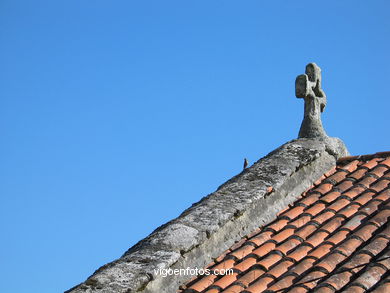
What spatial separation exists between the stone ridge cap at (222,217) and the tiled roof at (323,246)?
0.40 ft

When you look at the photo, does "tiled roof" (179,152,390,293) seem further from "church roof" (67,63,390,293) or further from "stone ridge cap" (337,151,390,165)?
"stone ridge cap" (337,151,390,165)

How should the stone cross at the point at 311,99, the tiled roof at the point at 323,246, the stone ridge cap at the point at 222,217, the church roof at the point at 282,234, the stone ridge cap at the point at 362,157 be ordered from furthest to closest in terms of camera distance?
the stone cross at the point at 311,99 → the stone ridge cap at the point at 362,157 → the stone ridge cap at the point at 222,217 → the church roof at the point at 282,234 → the tiled roof at the point at 323,246

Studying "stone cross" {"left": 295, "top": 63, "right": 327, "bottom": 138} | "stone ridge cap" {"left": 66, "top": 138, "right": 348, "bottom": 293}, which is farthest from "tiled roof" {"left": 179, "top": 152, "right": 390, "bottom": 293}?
"stone cross" {"left": 295, "top": 63, "right": 327, "bottom": 138}

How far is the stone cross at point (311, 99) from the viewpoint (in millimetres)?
6625

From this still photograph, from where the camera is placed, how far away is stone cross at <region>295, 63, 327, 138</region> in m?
6.62

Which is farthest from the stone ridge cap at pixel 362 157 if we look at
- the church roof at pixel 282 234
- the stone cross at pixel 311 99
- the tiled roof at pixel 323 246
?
the stone cross at pixel 311 99

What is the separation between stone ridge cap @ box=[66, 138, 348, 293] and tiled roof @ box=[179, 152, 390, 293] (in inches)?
4.8

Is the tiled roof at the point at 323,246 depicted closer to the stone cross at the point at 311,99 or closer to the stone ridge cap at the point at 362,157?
the stone ridge cap at the point at 362,157

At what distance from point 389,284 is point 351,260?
51 cm

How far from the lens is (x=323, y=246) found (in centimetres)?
488

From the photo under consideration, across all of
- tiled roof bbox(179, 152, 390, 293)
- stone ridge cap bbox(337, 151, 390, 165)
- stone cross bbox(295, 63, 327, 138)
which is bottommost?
tiled roof bbox(179, 152, 390, 293)

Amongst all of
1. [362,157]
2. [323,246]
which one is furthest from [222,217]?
[362,157]

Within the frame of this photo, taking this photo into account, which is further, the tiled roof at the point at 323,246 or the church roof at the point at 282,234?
the church roof at the point at 282,234

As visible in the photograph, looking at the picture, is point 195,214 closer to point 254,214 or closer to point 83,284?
point 254,214
